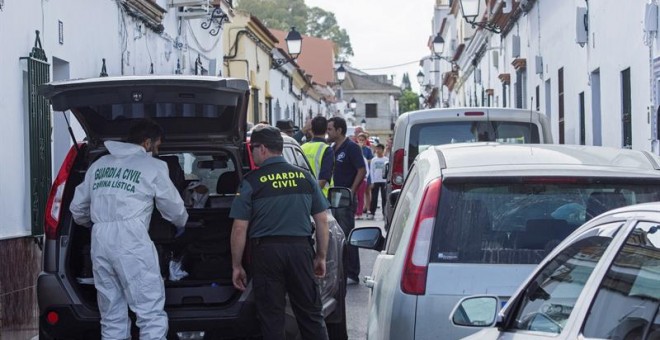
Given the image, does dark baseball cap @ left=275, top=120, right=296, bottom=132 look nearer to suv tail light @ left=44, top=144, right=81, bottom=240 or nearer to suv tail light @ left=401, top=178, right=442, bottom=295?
suv tail light @ left=44, top=144, right=81, bottom=240

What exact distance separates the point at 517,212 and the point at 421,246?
1.61 ft

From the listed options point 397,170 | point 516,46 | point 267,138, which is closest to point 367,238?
point 267,138

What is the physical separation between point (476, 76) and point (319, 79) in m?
37.1

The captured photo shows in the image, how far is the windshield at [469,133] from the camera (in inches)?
485

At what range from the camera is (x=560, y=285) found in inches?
168

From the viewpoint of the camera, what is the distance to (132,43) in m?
16.1

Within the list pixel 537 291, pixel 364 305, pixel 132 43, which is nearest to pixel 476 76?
pixel 132 43

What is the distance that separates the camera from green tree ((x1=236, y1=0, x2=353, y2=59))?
9519 centimetres

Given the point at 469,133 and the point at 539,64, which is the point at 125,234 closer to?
the point at 469,133

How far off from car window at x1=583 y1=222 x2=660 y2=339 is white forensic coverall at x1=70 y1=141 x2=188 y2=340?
407cm

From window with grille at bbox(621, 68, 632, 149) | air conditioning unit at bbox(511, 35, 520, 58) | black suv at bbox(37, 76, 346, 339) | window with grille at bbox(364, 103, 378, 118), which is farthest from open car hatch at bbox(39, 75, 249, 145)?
window with grille at bbox(364, 103, 378, 118)

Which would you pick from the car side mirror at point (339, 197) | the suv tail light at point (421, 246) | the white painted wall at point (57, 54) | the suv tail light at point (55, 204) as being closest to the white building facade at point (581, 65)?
the car side mirror at point (339, 197)

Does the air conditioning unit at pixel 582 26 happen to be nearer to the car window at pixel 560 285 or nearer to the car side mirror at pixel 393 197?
the car side mirror at pixel 393 197

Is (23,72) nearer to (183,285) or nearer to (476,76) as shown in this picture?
(183,285)
